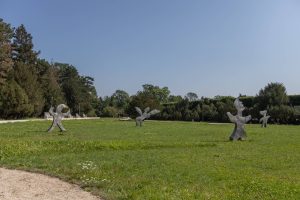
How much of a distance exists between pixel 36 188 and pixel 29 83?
74255mm

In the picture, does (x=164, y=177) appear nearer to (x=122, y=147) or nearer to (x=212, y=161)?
(x=212, y=161)

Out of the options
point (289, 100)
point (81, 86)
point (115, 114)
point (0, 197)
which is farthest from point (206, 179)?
Answer: point (81, 86)

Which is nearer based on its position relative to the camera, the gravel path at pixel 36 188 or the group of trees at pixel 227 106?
the gravel path at pixel 36 188

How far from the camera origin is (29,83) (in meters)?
85.1

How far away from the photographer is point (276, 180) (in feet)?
45.5

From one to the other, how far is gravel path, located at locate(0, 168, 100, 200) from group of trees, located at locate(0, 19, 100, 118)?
63.4m

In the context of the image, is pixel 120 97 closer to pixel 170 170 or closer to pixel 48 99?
pixel 48 99

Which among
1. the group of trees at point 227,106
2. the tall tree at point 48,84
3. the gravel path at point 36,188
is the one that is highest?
the tall tree at point 48,84

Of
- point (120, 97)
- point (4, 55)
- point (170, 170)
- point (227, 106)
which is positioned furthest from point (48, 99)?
point (170, 170)

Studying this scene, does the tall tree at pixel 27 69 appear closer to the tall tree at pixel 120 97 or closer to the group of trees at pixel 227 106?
Answer: the group of trees at pixel 227 106

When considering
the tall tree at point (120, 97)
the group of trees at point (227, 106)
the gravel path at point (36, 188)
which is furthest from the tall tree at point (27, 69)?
the gravel path at point (36, 188)

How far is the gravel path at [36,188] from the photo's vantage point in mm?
11929

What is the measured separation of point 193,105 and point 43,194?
75.4m

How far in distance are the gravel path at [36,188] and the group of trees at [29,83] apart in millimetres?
63365
